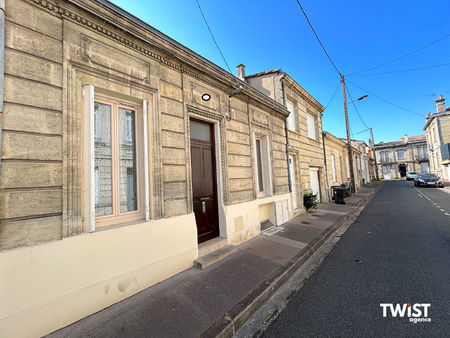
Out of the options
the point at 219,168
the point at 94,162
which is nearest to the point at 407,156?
the point at 219,168

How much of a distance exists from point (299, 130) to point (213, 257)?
23.2 feet

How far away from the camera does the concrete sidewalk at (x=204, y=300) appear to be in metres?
1.96

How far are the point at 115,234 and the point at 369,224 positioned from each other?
7.30m

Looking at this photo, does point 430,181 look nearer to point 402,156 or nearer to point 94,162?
point 94,162

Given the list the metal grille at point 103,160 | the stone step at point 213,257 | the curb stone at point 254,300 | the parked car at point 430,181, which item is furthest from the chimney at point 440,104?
the metal grille at point 103,160

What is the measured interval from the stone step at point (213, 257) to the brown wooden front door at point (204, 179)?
1.51 feet

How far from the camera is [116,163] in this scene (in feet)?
9.15

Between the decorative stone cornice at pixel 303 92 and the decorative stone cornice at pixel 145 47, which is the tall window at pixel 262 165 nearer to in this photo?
the decorative stone cornice at pixel 145 47

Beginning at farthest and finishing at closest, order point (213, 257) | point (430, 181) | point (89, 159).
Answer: point (430, 181) < point (213, 257) < point (89, 159)

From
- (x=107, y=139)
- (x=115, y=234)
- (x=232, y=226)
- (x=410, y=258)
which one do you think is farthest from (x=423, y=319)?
(x=107, y=139)

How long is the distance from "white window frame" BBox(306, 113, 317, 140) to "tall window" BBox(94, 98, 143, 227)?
898cm

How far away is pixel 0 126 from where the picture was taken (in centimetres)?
181

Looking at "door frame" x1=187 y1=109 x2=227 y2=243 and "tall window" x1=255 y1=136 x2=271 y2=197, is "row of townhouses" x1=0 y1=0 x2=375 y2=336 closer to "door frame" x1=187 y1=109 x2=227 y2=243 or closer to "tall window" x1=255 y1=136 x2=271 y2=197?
"door frame" x1=187 y1=109 x2=227 y2=243

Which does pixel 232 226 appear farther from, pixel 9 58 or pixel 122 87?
pixel 9 58
